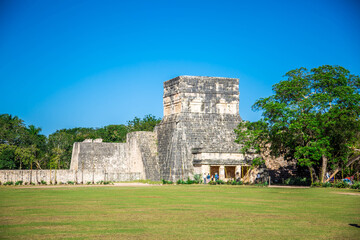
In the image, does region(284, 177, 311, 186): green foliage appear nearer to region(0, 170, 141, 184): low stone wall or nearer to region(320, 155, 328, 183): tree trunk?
region(320, 155, 328, 183): tree trunk

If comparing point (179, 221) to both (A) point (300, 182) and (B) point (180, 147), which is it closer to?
(A) point (300, 182)

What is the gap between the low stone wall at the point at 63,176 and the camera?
36656 mm

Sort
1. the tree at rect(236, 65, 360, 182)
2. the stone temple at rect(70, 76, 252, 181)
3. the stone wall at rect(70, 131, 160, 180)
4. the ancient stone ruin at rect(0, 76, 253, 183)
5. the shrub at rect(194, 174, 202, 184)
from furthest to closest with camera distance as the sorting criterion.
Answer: the stone wall at rect(70, 131, 160, 180) → the stone temple at rect(70, 76, 252, 181) → the ancient stone ruin at rect(0, 76, 253, 183) → the shrub at rect(194, 174, 202, 184) → the tree at rect(236, 65, 360, 182)

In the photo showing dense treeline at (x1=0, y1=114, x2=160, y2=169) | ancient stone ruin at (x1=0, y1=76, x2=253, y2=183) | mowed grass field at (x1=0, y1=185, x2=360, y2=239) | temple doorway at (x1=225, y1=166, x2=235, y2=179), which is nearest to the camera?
mowed grass field at (x1=0, y1=185, x2=360, y2=239)

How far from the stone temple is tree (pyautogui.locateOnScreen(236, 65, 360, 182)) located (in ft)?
17.0

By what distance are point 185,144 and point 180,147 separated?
0.51 metres

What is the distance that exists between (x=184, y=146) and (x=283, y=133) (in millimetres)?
9942

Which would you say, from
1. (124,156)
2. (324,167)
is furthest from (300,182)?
(124,156)

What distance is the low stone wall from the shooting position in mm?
36656

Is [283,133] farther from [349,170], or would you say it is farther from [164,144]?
[164,144]

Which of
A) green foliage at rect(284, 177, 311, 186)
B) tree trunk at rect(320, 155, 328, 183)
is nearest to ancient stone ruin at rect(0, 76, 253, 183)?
green foliage at rect(284, 177, 311, 186)

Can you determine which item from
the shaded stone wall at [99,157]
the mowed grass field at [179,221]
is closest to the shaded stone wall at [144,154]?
the shaded stone wall at [99,157]

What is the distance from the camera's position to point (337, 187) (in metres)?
29.1

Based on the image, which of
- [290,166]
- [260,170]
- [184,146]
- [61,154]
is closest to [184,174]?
[184,146]
